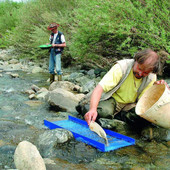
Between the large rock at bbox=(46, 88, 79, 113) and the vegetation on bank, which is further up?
the vegetation on bank

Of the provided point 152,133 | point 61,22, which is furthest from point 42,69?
point 152,133

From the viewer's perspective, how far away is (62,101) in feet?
14.6

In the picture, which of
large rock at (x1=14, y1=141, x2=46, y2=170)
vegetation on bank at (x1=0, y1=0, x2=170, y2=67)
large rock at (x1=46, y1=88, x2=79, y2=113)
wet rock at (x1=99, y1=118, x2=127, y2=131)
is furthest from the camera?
vegetation on bank at (x1=0, y1=0, x2=170, y2=67)

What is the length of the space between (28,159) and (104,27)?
440 centimetres

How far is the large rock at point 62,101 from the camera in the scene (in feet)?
14.3

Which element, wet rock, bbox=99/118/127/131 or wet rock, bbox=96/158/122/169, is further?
wet rock, bbox=99/118/127/131

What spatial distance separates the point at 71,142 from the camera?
287 cm

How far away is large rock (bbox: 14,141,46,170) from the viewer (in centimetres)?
203

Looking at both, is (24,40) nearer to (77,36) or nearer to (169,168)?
(77,36)

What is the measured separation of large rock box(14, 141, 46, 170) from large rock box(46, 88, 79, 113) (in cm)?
217

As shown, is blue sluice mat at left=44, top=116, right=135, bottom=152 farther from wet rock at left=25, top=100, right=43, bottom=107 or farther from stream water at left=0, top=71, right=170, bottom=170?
wet rock at left=25, top=100, right=43, bottom=107

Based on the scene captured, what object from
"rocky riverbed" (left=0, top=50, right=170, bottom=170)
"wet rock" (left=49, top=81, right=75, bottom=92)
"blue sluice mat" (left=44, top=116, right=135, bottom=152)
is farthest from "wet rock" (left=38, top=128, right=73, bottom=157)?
"wet rock" (left=49, top=81, right=75, bottom=92)

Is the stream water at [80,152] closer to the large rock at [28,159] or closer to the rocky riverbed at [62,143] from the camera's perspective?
the rocky riverbed at [62,143]

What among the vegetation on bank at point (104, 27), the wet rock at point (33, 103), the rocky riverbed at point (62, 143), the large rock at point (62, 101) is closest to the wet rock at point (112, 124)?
the rocky riverbed at point (62, 143)
